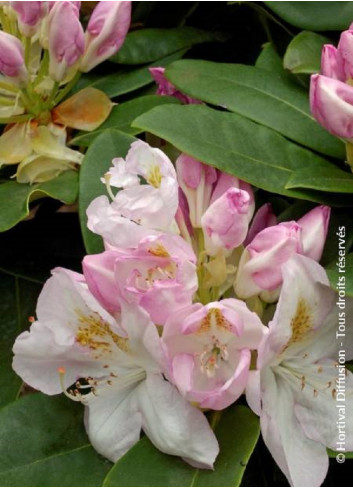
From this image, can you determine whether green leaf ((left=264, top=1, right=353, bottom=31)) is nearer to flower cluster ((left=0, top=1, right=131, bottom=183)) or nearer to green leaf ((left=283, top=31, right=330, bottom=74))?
green leaf ((left=283, top=31, right=330, bottom=74))

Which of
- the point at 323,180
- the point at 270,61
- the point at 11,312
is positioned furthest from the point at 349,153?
the point at 11,312

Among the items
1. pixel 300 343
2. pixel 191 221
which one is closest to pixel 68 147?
pixel 191 221

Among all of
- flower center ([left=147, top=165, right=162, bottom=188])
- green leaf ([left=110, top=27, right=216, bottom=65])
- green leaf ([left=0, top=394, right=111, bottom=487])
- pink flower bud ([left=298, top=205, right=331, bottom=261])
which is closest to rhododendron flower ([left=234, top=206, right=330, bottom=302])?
pink flower bud ([left=298, top=205, right=331, bottom=261])

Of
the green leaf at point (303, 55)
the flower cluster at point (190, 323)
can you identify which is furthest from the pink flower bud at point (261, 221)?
the green leaf at point (303, 55)

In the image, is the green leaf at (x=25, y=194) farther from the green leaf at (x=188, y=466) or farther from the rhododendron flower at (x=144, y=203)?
the green leaf at (x=188, y=466)

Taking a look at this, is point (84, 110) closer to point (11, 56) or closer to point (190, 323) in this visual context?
point (11, 56)

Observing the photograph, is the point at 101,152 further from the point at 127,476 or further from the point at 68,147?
the point at 127,476

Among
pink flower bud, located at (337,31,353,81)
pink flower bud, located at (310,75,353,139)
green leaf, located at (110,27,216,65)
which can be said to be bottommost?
green leaf, located at (110,27,216,65)
